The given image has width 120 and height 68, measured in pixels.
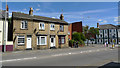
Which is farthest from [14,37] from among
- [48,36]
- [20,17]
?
[48,36]

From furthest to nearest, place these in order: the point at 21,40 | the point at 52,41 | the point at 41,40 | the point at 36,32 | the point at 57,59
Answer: the point at 52,41 < the point at 41,40 < the point at 36,32 < the point at 21,40 < the point at 57,59

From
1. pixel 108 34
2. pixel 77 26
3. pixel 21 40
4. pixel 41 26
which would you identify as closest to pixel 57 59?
pixel 21 40

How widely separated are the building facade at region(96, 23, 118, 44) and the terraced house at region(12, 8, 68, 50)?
3798 centimetres

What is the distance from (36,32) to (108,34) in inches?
1853

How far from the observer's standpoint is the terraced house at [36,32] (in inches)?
803

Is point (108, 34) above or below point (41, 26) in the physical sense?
below

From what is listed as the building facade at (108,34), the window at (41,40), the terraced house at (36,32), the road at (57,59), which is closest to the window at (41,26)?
the terraced house at (36,32)

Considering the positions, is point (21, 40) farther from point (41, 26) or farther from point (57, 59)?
point (57, 59)

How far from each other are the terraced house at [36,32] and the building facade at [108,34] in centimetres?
3798

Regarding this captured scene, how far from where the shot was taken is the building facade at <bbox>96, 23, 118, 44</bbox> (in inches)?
2222

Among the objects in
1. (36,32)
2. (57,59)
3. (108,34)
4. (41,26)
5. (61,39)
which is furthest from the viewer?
(108,34)

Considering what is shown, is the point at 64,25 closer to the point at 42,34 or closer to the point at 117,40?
the point at 42,34

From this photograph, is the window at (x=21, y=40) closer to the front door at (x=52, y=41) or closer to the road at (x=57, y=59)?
the road at (x=57, y=59)

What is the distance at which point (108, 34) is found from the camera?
58.7 meters
